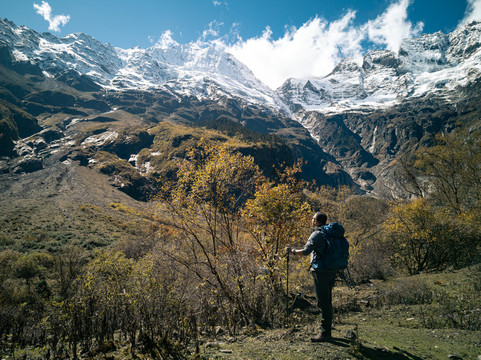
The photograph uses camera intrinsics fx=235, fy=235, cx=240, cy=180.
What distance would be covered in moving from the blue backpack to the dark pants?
27 cm

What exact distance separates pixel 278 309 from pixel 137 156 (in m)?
165

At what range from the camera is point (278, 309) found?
336 inches

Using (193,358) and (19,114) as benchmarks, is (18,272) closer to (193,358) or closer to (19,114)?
(193,358)

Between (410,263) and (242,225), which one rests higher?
(242,225)

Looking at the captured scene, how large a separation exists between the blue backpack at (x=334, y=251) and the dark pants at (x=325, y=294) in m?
Answer: 0.27

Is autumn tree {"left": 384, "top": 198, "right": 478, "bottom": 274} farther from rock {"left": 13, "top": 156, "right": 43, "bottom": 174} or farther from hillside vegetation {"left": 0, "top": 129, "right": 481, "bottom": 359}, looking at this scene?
rock {"left": 13, "top": 156, "right": 43, "bottom": 174}

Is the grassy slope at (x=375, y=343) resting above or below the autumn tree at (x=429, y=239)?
below

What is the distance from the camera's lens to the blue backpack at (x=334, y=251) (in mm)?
5062

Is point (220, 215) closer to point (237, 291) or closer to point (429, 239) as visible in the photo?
point (237, 291)

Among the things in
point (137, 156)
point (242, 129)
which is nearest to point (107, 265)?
point (137, 156)

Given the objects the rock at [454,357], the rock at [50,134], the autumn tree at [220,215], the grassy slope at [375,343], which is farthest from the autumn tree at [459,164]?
the rock at [50,134]

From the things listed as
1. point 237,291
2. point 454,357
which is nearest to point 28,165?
point 237,291

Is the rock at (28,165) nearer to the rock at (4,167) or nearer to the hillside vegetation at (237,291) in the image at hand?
the rock at (4,167)

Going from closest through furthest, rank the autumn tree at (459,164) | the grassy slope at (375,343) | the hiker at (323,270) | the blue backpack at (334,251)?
1. the grassy slope at (375,343)
2. the blue backpack at (334,251)
3. the hiker at (323,270)
4. the autumn tree at (459,164)
